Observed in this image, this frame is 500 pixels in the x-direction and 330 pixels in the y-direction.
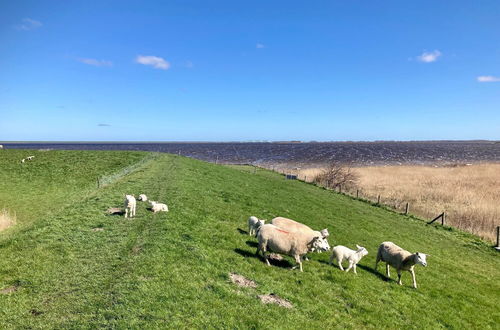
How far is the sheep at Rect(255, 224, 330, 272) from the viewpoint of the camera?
14711 mm

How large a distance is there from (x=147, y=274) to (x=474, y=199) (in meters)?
49.1

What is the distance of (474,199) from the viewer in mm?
44031

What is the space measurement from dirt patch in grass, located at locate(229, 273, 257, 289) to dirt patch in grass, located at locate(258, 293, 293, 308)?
72cm

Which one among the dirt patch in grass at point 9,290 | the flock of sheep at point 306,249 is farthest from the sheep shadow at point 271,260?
the dirt patch in grass at point 9,290

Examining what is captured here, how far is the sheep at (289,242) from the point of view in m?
14.7

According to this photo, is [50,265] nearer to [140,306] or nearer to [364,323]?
[140,306]

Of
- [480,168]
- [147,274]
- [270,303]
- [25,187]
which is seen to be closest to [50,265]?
[147,274]

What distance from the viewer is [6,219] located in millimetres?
21812

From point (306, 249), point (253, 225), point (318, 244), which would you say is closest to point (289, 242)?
point (306, 249)

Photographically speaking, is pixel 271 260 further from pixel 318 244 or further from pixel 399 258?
pixel 399 258

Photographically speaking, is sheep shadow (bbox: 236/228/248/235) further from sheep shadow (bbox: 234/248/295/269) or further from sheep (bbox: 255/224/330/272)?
sheep (bbox: 255/224/330/272)

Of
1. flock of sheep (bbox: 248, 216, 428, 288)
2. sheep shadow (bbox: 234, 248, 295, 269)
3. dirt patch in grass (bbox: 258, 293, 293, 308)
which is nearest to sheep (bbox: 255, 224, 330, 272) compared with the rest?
flock of sheep (bbox: 248, 216, 428, 288)

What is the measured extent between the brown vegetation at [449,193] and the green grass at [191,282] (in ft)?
48.1

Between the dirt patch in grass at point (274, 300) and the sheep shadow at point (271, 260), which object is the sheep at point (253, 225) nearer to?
the sheep shadow at point (271, 260)
